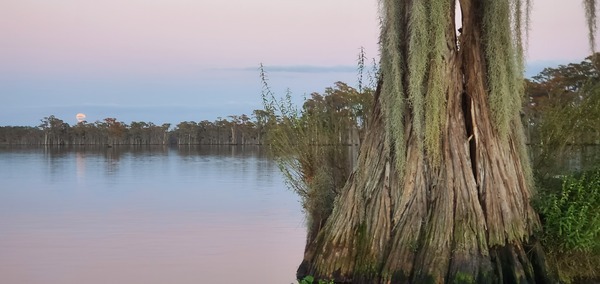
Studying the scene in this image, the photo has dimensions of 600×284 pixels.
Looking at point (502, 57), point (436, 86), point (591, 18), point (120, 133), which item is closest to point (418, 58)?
point (436, 86)

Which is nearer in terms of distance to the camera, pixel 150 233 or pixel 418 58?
pixel 418 58

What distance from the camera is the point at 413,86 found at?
30.3 feet

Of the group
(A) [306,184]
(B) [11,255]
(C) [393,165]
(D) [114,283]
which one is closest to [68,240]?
(B) [11,255]

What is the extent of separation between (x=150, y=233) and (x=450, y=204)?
29.1 feet

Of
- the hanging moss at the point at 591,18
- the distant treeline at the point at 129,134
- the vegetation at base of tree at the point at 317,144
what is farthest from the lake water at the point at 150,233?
the distant treeline at the point at 129,134

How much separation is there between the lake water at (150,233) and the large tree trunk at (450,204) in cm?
240

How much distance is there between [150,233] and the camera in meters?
16.6

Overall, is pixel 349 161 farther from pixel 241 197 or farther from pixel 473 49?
pixel 241 197

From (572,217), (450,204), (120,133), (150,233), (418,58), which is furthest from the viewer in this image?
(120,133)

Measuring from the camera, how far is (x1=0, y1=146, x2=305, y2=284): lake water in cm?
1243

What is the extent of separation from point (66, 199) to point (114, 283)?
45.1 ft

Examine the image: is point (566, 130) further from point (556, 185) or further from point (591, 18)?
point (591, 18)

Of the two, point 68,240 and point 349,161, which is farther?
point 68,240

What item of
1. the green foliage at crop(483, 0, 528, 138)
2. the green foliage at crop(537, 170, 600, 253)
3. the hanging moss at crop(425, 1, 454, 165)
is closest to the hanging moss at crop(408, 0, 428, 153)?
the hanging moss at crop(425, 1, 454, 165)
